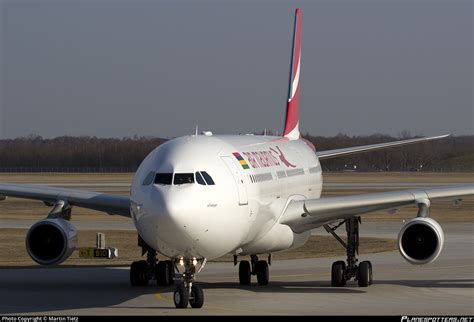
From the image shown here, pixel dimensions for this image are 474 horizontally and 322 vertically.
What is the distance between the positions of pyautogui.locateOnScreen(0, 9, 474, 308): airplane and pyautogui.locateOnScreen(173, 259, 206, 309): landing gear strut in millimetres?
20

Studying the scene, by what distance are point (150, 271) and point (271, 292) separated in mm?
3589

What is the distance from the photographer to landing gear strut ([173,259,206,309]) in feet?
69.1

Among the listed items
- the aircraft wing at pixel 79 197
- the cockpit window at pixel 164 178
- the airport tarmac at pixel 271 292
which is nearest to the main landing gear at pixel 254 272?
the airport tarmac at pixel 271 292

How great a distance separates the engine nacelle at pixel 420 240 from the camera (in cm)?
2398

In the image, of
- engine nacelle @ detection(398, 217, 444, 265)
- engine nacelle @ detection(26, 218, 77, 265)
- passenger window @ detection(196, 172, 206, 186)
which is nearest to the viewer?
passenger window @ detection(196, 172, 206, 186)

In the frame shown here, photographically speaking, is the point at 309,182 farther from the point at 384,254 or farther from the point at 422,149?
the point at 422,149

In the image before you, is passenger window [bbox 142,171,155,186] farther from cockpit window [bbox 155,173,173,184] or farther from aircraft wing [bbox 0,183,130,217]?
aircraft wing [bbox 0,183,130,217]

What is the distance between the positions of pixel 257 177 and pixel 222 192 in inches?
124

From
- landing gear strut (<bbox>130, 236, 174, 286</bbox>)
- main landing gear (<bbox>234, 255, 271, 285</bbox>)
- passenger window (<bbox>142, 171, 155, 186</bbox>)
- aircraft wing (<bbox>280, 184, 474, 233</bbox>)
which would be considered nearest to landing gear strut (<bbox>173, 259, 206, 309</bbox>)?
passenger window (<bbox>142, 171, 155, 186</bbox>)

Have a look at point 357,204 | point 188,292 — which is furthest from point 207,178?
point 357,204

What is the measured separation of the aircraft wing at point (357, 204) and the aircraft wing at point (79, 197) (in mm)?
3930

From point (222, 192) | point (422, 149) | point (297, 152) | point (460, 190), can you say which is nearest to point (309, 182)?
point (297, 152)

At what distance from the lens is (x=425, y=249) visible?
24.1m

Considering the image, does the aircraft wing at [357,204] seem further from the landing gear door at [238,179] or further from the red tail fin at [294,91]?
the red tail fin at [294,91]
